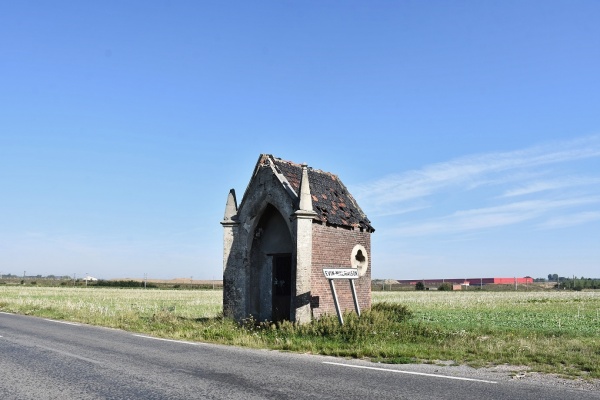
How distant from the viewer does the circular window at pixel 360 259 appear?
2053 cm

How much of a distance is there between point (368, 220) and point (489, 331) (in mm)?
6711

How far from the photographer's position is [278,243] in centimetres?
2008

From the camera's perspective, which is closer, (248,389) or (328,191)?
(248,389)

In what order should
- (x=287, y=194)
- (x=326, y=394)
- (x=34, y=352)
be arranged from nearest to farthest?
(x=326, y=394) < (x=34, y=352) < (x=287, y=194)

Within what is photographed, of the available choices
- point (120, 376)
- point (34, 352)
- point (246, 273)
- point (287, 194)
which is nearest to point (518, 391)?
point (120, 376)

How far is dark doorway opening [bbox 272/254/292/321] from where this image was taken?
A: 1981 cm

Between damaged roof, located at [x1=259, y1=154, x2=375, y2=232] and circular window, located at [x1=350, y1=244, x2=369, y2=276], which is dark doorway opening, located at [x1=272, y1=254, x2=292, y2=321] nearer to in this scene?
damaged roof, located at [x1=259, y1=154, x2=375, y2=232]

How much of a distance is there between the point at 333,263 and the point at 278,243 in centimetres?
221

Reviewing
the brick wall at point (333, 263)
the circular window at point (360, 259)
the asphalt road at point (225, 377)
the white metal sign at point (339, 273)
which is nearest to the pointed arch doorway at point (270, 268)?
the brick wall at point (333, 263)

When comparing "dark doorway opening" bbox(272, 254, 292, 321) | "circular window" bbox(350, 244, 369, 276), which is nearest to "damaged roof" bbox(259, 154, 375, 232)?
"circular window" bbox(350, 244, 369, 276)

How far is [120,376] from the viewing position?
29.0 feet

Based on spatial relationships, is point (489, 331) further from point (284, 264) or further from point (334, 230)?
point (284, 264)

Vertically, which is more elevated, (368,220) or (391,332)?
(368,220)

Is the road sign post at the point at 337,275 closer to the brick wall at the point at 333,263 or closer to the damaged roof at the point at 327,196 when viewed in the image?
the brick wall at the point at 333,263
